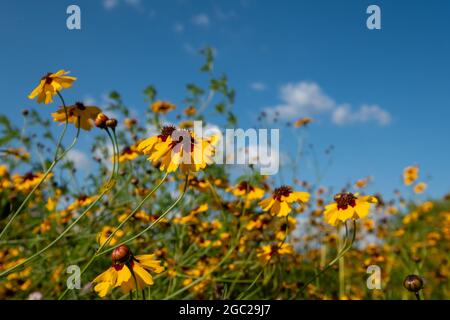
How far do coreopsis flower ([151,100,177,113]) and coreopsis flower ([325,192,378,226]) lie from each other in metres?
1.61

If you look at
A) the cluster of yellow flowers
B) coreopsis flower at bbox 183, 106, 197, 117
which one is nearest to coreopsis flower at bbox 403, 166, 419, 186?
the cluster of yellow flowers

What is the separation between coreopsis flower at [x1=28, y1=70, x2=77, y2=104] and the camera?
3.97 feet

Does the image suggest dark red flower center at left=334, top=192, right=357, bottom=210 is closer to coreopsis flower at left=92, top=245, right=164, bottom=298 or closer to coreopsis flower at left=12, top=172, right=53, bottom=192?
coreopsis flower at left=92, top=245, right=164, bottom=298

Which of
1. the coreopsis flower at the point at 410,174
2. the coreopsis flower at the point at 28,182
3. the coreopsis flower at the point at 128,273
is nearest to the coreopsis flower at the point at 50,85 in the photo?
the coreopsis flower at the point at 128,273

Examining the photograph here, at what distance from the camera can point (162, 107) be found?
2639 mm

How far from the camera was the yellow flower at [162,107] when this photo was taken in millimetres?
2617

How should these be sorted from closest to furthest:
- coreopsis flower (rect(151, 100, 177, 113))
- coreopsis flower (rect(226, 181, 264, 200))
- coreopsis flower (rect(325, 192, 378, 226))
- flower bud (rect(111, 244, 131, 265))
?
flower bud (rect(111, 244, 131, 265))
coreopsis flower (rect(325, 192, 378, 226))
coreopsis flower (rect(226, 181, 264, 200))
coreopsis flower (rect(151, 100, 177, 113))

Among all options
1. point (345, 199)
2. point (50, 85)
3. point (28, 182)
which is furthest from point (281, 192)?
point (28, 182)

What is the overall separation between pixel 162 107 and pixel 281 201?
1480 mm

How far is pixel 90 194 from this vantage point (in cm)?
246

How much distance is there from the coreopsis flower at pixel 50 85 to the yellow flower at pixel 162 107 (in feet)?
4.52
